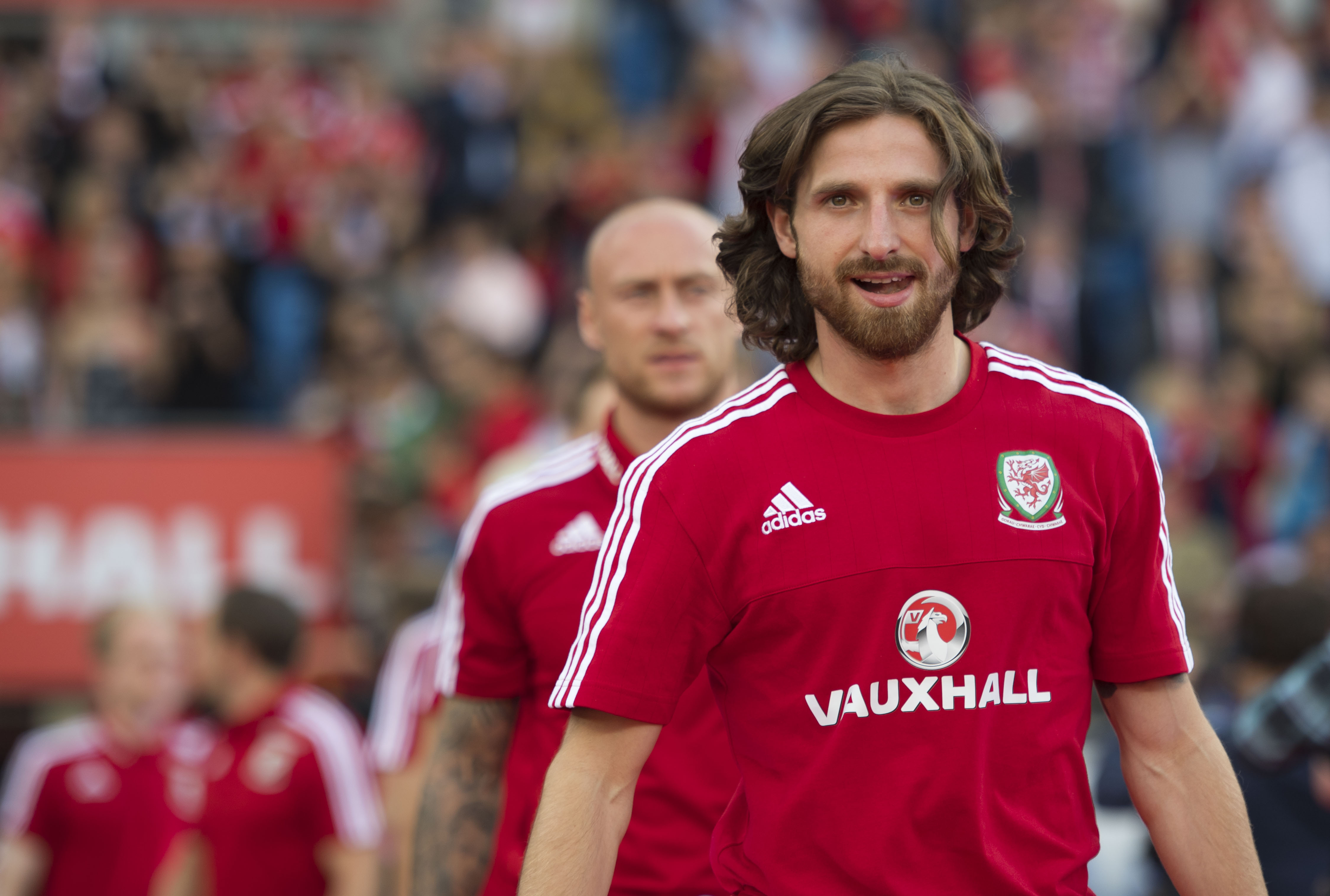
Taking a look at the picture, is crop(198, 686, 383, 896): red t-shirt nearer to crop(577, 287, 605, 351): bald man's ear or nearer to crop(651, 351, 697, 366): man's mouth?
crop(577, 287, 605, 351): bald man's ear

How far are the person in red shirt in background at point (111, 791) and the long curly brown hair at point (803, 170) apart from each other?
15.8 feet

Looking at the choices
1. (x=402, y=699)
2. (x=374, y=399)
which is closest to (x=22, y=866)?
(x=402, y=699)

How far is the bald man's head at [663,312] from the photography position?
14.7ft

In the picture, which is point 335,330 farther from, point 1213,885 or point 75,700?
point 1213,885

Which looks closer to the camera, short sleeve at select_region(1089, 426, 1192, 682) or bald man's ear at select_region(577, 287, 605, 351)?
short sleeve at select_region(1089, 426, 1192, 682)

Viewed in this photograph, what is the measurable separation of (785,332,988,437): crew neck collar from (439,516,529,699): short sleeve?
141 cm

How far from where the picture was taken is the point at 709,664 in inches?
128

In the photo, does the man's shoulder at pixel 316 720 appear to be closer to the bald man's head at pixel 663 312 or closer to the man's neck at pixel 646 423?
the bald man's head at pixel 663 312

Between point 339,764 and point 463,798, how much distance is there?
2504 millimetres

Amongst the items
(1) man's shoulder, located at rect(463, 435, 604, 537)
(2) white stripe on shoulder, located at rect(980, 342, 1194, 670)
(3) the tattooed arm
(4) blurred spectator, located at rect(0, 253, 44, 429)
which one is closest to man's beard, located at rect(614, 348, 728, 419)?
(1) man's shoulder, located at rect(463, 435, 604, 537)

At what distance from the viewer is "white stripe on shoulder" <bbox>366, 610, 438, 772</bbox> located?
238 inches

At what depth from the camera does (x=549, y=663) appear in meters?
4.27

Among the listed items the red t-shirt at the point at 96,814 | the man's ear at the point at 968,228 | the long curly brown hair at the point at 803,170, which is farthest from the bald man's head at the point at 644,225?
the red t-shirt at the point at 96,814

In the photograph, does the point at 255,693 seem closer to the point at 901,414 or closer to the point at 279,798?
the point at 279,798
